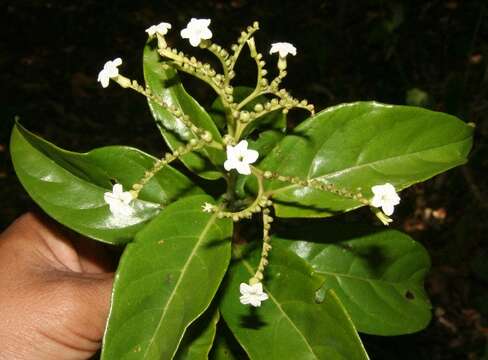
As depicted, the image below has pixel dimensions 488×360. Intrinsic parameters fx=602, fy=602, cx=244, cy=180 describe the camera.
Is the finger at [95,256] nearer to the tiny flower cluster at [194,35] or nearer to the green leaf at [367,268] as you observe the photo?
the green leaf at [367,268]

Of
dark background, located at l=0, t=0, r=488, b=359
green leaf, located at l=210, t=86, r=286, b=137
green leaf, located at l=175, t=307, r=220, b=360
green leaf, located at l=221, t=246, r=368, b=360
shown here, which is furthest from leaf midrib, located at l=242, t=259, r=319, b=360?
dark background, located at l=0, t=0, r=488, b=359

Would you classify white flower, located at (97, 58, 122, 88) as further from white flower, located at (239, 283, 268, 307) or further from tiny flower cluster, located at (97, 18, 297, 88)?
white flower, located at (239, 283, 268, 307)

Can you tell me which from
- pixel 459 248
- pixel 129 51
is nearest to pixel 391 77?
pixel 459 248

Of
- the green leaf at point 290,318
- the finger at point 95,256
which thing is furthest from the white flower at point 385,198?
the finger at point 95,256

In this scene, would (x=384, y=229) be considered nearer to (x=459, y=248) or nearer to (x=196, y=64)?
(x=196, y=64)

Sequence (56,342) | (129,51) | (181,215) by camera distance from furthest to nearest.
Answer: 1. (129,51)
2. (56,342)
3. (181,215)

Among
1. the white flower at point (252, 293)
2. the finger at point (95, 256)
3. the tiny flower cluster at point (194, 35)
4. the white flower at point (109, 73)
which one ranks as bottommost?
the finger at point (95, 256)
